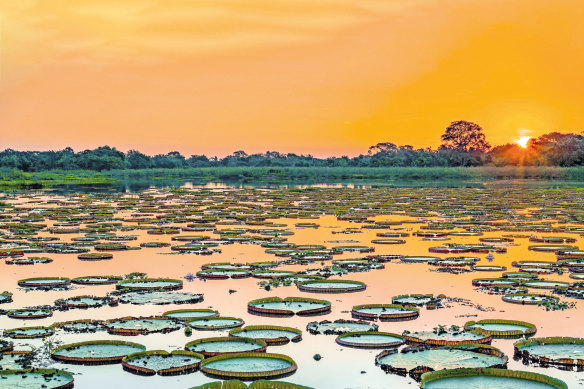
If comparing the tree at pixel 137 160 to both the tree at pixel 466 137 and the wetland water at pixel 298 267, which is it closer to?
the tree at pixel 466 137

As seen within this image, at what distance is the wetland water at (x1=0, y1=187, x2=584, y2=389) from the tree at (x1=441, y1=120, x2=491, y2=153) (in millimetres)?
102978

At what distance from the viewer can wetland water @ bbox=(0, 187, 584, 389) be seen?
401 inches

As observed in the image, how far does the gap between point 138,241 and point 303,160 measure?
11949cm

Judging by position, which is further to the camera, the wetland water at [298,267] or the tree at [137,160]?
the tree at [137,160]

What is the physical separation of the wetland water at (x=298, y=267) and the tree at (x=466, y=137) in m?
103

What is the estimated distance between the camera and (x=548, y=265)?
17875 mm

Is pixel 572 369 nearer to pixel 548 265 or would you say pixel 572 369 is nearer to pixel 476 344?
pixel 476 344

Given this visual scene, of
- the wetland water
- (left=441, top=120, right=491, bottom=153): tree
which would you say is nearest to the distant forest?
(left=441, top=120, right=491, bottom=153): tree

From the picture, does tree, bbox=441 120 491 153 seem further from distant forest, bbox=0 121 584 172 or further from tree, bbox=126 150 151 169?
tree, bbox=126 150 151 169

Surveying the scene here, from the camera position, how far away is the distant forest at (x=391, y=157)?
111825mm

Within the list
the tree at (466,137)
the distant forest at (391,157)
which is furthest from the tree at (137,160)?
the tree at (466,137)

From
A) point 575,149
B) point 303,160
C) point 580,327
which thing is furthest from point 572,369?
point 303,160

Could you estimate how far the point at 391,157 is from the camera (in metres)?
132

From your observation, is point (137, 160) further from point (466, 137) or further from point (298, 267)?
point (298, 267)
